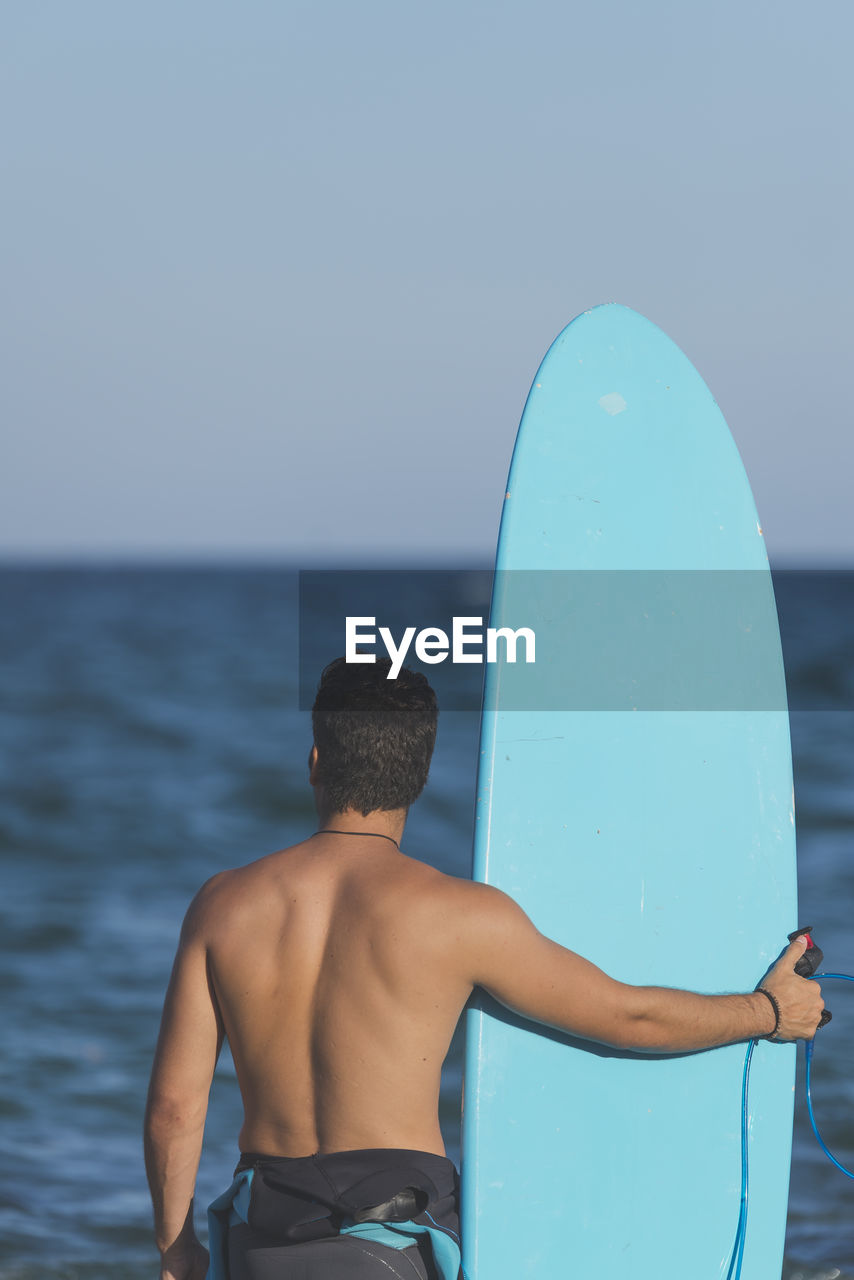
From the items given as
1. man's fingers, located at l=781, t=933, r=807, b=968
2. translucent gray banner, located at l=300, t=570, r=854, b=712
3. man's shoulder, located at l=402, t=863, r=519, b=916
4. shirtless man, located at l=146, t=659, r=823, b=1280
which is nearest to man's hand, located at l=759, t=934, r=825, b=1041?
man's fingers, located at l=781, t=933, r=807, b=968

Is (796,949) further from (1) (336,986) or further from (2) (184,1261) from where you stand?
(2) (184,1261)

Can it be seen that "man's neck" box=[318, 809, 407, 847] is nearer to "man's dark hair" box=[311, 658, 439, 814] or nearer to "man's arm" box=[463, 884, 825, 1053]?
"man's dark hair" box=[311, 658, 439, 814]

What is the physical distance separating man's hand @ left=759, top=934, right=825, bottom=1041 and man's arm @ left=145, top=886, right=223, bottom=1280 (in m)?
1.15

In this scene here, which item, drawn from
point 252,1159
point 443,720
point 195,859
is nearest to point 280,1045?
point 252,1159

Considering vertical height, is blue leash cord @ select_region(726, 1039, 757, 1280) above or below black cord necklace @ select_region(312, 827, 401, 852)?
below

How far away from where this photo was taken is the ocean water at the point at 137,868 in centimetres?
453

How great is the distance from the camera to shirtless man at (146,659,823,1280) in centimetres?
193

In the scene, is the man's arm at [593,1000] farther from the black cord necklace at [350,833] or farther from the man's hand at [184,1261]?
the man's hand at [184,1261]

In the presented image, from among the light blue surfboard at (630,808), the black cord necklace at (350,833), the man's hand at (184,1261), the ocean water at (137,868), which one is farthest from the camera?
the ocean water at (137,868)

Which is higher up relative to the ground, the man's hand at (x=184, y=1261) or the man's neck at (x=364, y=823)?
the man's neck at (x=364, y=823)

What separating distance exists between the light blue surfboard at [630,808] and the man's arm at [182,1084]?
590mm

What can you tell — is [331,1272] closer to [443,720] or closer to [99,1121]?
[99,1121]

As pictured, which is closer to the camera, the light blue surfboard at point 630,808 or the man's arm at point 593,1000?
the man's arm at point 593,1000

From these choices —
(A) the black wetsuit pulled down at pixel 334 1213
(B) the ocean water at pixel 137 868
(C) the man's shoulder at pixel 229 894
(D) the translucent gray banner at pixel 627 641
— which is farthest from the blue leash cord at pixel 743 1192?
(C) the man's shoulder at pixel 229 894
